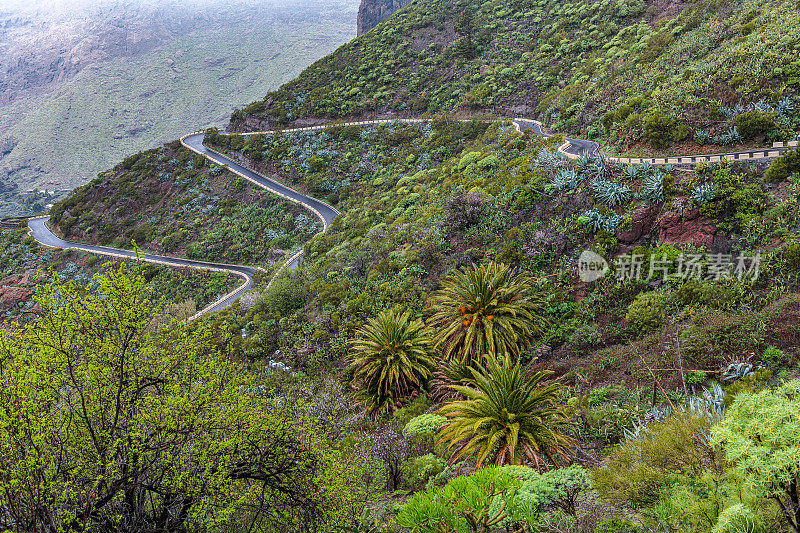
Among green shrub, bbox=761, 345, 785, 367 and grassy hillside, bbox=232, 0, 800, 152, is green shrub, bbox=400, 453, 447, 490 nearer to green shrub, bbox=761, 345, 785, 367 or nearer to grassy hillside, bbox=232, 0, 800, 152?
green shrub, bbox=761, 345, 785, 367

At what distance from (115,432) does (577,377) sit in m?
12.5

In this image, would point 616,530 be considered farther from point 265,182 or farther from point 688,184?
point 265,182

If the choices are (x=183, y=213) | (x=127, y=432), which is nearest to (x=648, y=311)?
(x=127, y=432)

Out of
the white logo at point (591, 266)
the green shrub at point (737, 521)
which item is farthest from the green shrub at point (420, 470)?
the white logo at point (591, 266)

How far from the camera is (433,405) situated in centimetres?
1365

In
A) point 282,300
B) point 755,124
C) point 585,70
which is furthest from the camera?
point 585,70

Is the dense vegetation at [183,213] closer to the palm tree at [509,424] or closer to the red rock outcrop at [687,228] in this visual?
the red rock outcrop at [687,228]

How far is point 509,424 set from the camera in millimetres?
9164

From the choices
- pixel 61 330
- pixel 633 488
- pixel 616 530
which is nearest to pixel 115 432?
pixel 61 330

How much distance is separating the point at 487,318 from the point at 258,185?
46240 millimetres

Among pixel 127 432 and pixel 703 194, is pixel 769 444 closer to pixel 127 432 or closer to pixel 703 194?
pixel 127 432

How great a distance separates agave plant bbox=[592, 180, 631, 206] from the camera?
16688mm

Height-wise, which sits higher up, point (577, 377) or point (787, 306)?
point (787, 306)

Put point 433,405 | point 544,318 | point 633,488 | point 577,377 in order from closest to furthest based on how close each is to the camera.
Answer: point 633,488
point 577,377
point 433,405
point 544,318
